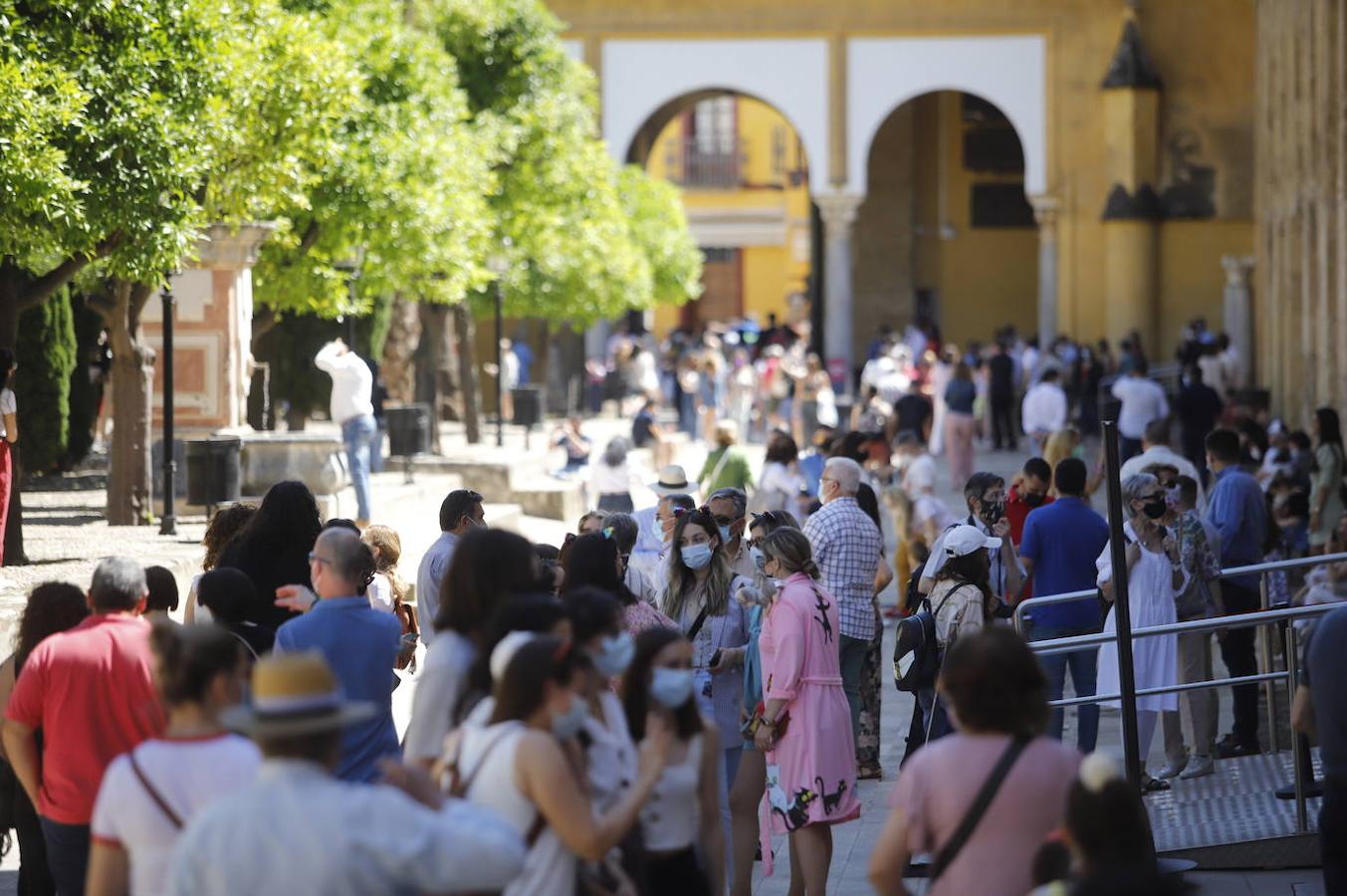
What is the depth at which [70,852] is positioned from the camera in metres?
6.50

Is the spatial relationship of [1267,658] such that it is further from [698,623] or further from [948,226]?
[948,226]

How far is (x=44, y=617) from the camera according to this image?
22.3 feet

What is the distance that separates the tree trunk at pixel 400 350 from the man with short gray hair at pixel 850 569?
19.0 meters

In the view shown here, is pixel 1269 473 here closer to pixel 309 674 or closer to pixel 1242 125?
pixel 309 674

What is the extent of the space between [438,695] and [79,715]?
3.83 ft

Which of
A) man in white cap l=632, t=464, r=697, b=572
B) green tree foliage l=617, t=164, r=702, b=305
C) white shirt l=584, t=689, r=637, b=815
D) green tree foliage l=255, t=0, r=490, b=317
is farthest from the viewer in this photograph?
green tree foliage l=617, t=164, r=702, b=305

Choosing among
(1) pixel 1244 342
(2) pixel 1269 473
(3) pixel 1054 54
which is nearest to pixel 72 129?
(2) pixel 1269 473

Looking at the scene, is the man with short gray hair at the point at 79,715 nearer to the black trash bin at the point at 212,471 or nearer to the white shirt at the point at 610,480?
the black trash bin at the point at 212,471

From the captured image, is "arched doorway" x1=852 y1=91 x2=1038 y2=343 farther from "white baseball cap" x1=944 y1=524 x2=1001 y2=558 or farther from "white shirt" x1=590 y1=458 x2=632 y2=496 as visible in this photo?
"white baseball cap" x1=944 y1=524 x2=1001 y2=558

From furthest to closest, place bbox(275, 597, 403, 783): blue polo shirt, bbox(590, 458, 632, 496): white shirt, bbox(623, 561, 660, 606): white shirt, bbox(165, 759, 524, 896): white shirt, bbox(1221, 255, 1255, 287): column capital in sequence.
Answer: bbox(1221, 255, 1255, 287): column capital, bbox(590, 458, 632, 496): white shirt, bbox(623, 561, 660, 606): white shirt, bbox(275, 597, 403, 783): blue polo shirt, bbox(165, 759, 524, 896): white shirt

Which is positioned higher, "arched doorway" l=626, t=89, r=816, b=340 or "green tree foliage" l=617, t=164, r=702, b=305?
"arched doorway" l=626, t=89, r=816, b=340

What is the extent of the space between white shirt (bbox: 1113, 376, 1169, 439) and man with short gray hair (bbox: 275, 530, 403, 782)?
18487 mm

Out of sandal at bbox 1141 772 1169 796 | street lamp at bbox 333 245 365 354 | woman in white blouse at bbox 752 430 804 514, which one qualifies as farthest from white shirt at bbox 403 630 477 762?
street lamp at bbox 333 245 365 354

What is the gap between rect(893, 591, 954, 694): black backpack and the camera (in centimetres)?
945
